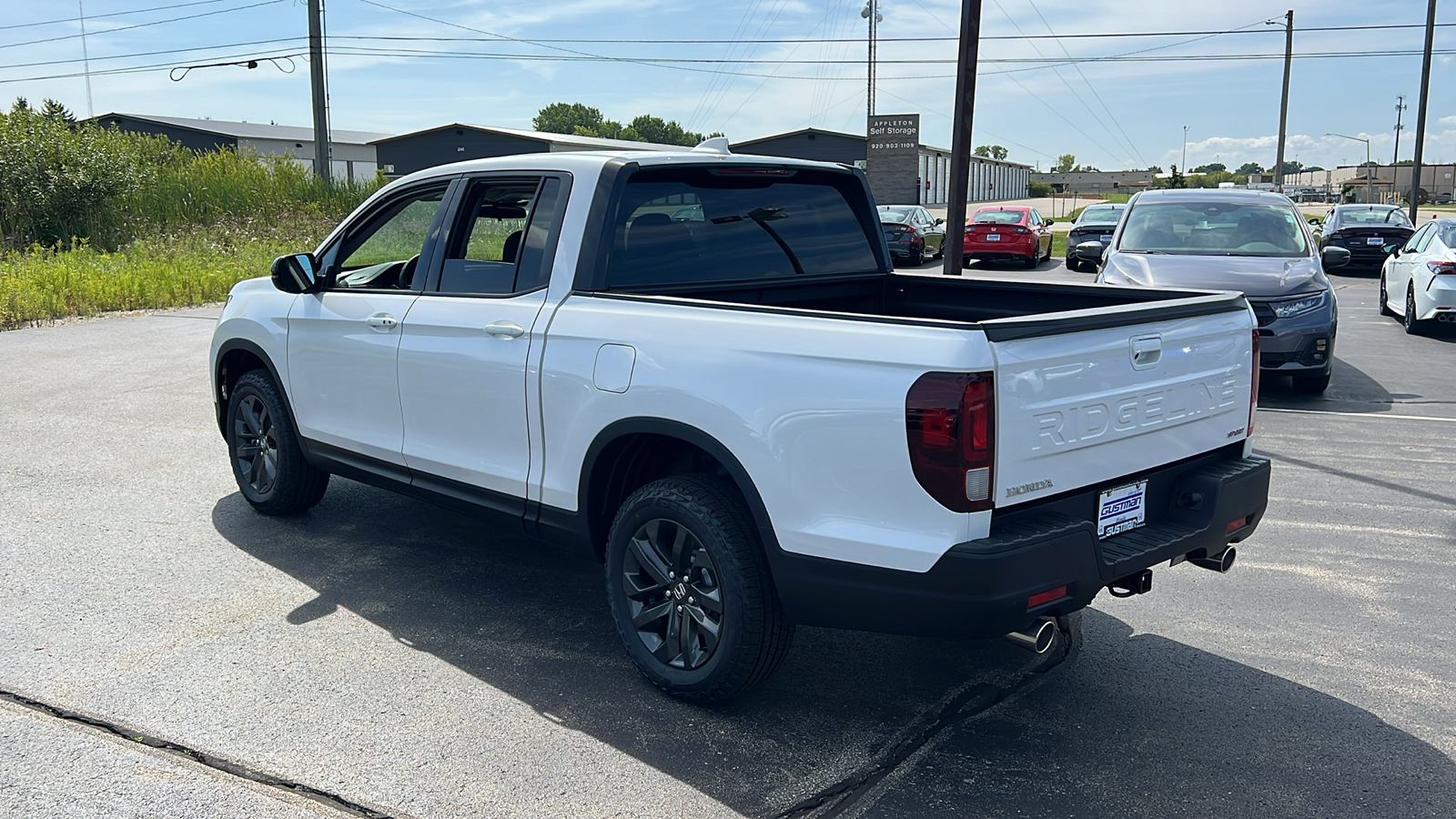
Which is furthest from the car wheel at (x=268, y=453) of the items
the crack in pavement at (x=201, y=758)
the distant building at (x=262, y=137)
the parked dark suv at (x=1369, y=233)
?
the distant building at (x=262, y=137)

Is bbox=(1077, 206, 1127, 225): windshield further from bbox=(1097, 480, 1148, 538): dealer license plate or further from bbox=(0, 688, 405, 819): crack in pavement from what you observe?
bbox=(0, 688, 405, 819): crack in pavement

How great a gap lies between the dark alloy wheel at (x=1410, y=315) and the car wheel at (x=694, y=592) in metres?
14.0

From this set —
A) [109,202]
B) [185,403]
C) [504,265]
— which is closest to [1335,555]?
[504,265]

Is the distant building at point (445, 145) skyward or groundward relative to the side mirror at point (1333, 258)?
skyward

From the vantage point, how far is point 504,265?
465 cm

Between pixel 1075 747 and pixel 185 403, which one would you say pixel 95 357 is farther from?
pixel 1075 747

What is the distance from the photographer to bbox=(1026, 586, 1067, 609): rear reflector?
128 inches

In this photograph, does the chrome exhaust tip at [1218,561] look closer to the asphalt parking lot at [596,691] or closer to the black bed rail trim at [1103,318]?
the asphalt parking lot at [596,691]

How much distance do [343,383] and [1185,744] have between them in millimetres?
3913

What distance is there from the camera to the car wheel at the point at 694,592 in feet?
11.9

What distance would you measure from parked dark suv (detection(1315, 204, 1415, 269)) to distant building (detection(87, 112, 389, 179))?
168ft

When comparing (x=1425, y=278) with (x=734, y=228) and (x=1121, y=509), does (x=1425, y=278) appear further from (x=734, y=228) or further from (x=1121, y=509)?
(x=1121, y=509)

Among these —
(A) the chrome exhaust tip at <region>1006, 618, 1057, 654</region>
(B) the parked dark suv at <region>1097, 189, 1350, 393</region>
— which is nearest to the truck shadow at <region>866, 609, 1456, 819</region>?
(A) the chrome exhaust tip at <region>1006, 618, 1057, 654</region>

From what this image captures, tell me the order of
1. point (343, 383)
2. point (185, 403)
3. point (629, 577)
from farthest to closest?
point (185, 403) → point (343, 383) → point (629, 577)
